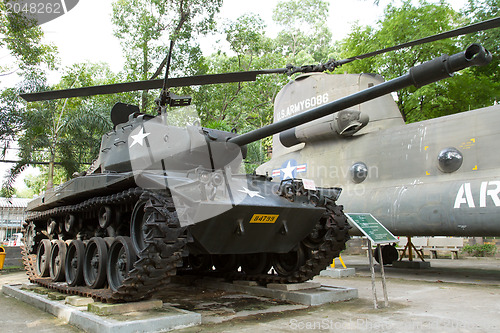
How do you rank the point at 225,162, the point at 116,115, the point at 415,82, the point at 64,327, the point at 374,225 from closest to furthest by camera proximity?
the point at 415,82, the point at 64,327, the point at 374,225, the point at 225,162, the point at 116,115

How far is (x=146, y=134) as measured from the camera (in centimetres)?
750

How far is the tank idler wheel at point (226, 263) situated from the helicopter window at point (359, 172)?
3840mm

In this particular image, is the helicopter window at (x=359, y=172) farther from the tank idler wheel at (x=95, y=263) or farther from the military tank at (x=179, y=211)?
the tank idler wheel at (x=95, y=263)

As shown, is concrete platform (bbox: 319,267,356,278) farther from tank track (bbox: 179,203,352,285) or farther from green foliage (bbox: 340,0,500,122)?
green foliage (bbox: 340,0,500,122)

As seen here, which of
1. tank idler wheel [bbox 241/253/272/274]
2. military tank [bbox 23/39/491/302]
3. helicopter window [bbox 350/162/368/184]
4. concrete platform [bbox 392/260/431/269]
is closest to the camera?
military tank [bbox 23/39/491/302]

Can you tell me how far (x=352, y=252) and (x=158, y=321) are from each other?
17358 mm

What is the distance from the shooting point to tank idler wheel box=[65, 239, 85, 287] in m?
7.64

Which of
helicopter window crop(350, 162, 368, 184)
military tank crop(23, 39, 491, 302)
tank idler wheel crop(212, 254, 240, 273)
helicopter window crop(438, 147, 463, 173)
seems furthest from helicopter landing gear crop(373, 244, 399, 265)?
military tank crop(23, 39, 491, 302)

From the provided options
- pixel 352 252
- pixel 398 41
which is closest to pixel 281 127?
pixel 398 41

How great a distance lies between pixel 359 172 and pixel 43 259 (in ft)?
25.0

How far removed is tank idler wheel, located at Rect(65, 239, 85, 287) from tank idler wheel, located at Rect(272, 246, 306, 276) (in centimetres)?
350

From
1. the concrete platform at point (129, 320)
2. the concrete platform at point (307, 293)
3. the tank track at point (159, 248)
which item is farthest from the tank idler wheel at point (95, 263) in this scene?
the concrete platform at point (307, 293)

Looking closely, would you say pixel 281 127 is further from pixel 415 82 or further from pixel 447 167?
pixel 447 167

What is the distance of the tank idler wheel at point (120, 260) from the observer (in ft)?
20.2
